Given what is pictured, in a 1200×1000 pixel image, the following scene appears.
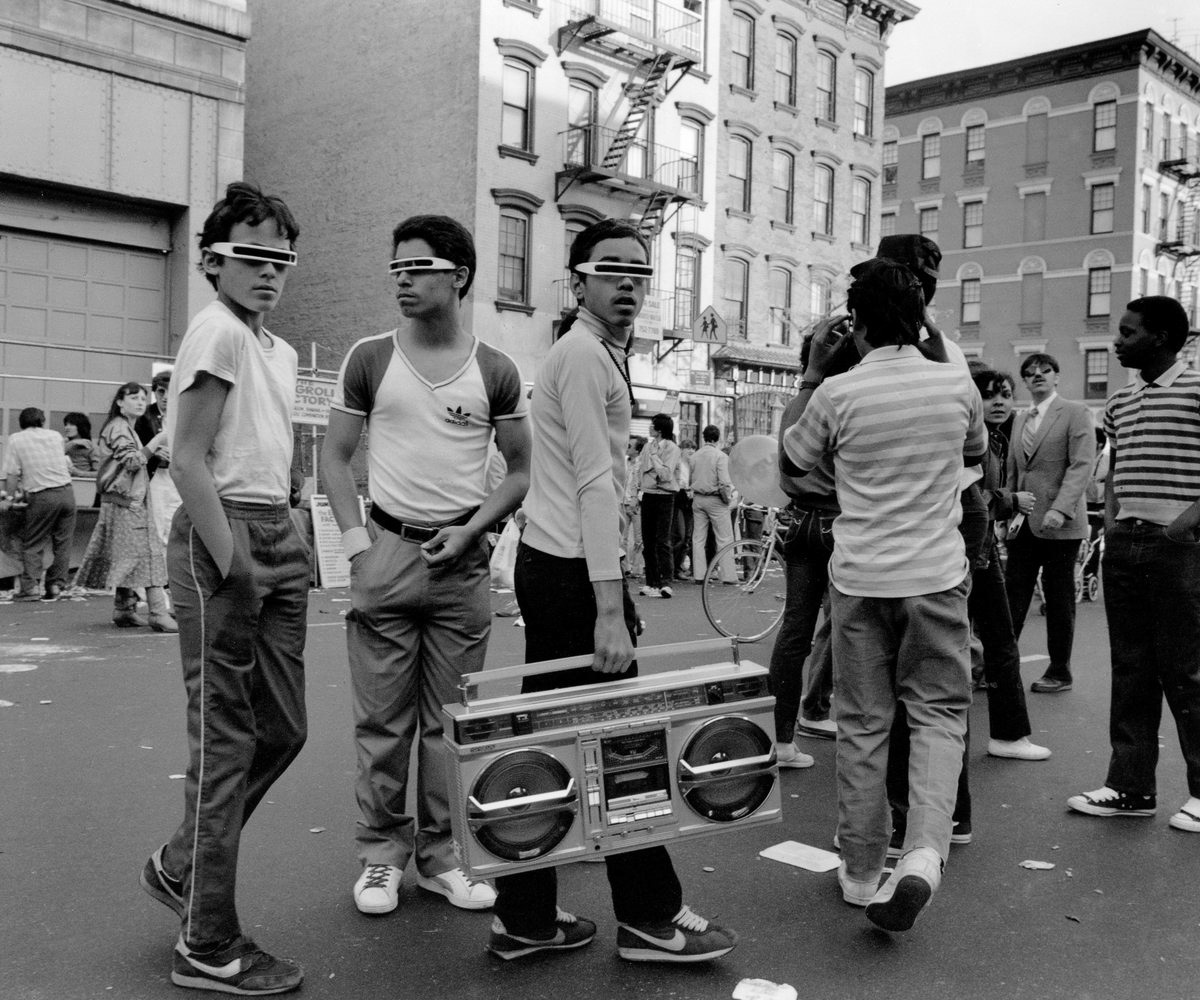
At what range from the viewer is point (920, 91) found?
49.7 metres

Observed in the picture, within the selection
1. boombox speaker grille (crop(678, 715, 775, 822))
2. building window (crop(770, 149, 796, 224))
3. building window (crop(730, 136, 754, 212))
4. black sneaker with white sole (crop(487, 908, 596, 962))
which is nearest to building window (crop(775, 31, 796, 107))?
building window (crop(770, 149, 796, 224))

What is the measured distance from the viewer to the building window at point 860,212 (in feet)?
115

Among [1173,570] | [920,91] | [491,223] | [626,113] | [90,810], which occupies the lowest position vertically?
[90,810]

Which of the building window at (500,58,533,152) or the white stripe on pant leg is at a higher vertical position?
the building window at (500,58,533,152)

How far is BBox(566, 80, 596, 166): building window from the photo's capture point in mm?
26578

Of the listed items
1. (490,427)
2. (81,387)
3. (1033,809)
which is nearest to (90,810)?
(490,427)

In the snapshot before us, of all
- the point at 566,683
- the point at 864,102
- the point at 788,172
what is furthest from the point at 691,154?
the point at 566,683

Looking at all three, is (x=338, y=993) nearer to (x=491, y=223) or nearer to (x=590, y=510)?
(x=590, y=510)

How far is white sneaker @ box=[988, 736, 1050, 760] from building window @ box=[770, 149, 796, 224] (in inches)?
1080

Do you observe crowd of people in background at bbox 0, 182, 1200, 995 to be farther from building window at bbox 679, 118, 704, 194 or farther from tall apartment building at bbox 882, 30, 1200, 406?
tall apartment building at bbox 882, 30, 1200, 406

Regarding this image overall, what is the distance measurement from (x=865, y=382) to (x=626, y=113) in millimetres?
25190

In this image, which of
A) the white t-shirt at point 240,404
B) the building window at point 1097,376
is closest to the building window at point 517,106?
the white t-shirt at point 240,404

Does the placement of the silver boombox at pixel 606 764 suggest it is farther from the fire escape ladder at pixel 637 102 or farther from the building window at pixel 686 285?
the building window at pixel 686 285

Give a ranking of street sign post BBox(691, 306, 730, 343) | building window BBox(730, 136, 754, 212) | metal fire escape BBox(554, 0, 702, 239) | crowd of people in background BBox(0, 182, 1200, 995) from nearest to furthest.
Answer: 1. crowd of people in background BBox(0, 182, 1200, 995)
2. street sign post BBox(691, 306, 730, 343)
3. metal fire escape BBox(554, 0, 702, 239)
4. building window BBox(730, 136, 754, 212)
